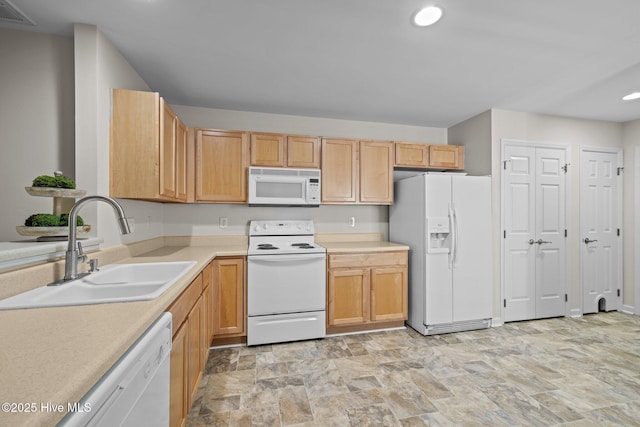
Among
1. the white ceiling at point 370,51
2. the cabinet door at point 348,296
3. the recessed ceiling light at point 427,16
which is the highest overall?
the white ceiling at point 370,51

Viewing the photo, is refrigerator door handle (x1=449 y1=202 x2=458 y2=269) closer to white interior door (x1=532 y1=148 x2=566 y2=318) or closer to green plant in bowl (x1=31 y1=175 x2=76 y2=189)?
white interior door (x1=532 y1=148 x2=566 y2=318)

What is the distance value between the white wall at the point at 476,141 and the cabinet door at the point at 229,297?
2.95 m

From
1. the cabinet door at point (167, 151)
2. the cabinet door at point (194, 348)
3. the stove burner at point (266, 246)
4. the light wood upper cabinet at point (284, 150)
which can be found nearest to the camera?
the cabinet door at point (194, 348)

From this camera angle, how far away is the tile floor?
5.77ft

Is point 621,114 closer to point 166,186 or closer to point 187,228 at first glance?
point 166,186

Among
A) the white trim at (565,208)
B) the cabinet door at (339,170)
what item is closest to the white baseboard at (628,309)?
the white trim at (565,208)

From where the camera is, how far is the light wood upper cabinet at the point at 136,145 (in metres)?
1.97

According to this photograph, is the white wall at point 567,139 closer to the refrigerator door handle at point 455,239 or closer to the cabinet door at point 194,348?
the refrigerator door handle at point 455,239

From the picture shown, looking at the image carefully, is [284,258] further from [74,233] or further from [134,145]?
[74,233]

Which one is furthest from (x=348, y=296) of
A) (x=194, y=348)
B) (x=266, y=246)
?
(x=194, y=348)

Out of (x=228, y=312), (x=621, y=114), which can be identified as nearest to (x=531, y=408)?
(x=228, y=312)

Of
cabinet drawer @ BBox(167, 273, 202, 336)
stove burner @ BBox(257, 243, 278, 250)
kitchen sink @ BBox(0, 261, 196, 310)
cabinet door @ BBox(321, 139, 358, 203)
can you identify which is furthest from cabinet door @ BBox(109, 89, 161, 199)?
cabinet door @ BBox(321, 139, 358, 203)

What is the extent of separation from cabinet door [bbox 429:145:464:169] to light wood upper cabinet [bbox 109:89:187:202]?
2.99 meters

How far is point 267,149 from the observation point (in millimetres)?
3047
